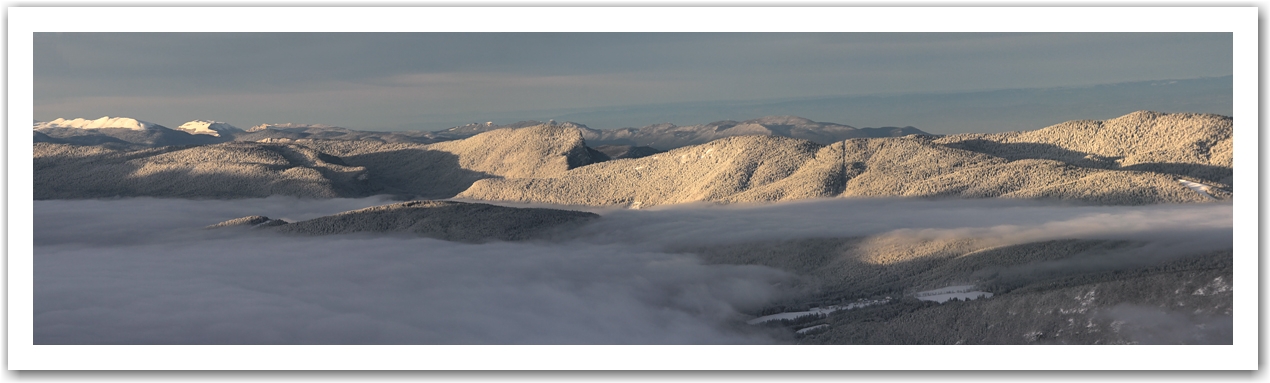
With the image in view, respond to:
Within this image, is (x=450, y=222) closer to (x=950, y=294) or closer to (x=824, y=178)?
(x=824, y=178)

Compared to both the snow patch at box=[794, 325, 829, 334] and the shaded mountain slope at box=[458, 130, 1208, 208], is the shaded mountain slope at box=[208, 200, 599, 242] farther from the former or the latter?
the snow patch at box=[794, 325, 829, 334]

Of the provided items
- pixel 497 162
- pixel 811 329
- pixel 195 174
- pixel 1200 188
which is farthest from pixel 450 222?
pixel 195 174

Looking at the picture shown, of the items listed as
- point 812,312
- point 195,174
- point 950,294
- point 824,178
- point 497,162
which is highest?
point 497,162

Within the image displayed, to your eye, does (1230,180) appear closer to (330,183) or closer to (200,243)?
(200,243)

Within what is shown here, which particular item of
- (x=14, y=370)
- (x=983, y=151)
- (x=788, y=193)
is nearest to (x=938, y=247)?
(x=788, y=193)

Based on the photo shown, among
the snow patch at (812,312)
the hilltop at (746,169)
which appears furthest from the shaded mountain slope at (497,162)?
the snow patch at (812,312)

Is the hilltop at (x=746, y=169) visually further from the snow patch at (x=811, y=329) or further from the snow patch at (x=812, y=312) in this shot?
the snow patch at (x=811, y=329)

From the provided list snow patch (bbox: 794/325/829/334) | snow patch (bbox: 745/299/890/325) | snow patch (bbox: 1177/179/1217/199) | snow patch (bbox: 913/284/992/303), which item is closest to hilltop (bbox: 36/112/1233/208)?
snow patch (bbox: 1177/179/1217/199)

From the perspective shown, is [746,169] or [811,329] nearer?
[811,329]
